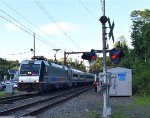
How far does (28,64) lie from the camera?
139 ft

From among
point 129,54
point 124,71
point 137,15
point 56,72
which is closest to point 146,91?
point 124,71

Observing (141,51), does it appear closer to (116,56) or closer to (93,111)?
(93,111)

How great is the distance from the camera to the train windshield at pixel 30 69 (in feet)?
137

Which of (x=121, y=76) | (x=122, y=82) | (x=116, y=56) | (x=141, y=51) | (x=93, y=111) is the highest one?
(x=141, y=51)

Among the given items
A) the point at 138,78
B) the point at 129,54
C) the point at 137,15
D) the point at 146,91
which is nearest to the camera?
the point at 146,91

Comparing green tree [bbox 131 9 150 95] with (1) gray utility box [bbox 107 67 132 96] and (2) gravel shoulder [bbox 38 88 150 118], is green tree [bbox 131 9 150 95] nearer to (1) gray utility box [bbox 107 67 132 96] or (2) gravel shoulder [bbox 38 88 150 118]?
(1) gray utility box [bbox 107 67 132 96]

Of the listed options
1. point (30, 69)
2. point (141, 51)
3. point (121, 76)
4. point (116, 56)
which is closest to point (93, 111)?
point (116, 56)

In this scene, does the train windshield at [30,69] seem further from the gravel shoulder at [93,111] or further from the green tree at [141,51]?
the gravel shoulder at [93,111]

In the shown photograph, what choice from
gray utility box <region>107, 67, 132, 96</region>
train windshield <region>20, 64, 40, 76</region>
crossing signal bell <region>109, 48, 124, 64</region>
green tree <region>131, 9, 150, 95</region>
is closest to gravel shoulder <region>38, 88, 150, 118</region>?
crossing signal bell <region>109, 48, 124, 64</region>

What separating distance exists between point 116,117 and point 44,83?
24147mm

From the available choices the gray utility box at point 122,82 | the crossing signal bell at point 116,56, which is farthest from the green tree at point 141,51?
the crossing signal bell at point 116,56

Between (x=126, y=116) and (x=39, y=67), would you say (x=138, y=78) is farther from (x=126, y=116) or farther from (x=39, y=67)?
(x=126, y=116)

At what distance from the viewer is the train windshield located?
4178 cm

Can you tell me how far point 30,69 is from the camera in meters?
42.0
